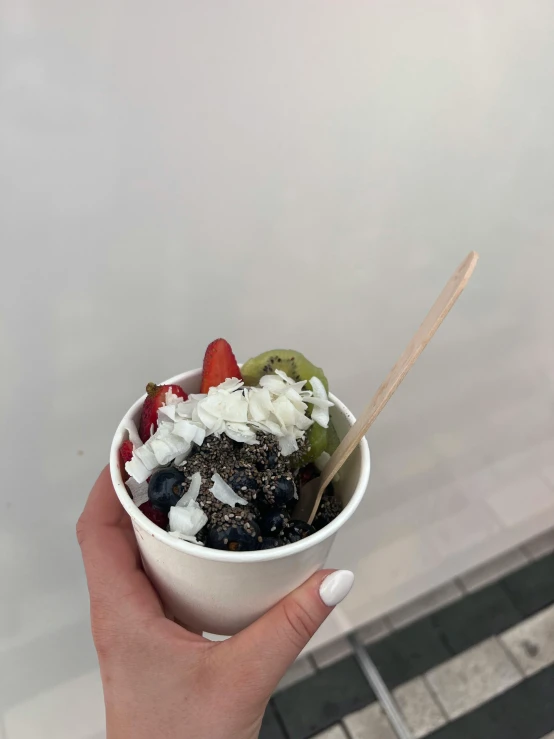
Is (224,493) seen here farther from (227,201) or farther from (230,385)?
(227,201)

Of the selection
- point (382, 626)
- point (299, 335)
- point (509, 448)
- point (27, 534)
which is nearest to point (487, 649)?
point (382, 626)

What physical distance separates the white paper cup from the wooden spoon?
0.13ft

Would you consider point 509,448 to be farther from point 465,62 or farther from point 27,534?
point 27,534

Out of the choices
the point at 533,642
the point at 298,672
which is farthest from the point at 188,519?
the point at 533,642

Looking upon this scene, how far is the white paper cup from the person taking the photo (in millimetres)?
587

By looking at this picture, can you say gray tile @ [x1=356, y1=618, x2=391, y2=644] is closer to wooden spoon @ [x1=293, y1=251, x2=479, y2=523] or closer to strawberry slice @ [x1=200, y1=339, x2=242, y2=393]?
wooden spoon @ [x1=293, y1=251, x2=479, y2=523]

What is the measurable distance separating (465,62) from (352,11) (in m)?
0.27

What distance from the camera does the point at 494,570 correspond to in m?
1.55

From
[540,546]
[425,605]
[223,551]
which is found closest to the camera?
[223,551]

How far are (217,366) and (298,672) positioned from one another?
95cm

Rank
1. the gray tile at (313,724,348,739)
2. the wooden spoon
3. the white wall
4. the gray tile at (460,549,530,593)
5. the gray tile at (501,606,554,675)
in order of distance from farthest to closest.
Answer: the gray tile at (460,549,530,593)
the gray tile at (501,606,554,675)
the gray tile at (313,724,348,739)
the white wall
the wooden spoon

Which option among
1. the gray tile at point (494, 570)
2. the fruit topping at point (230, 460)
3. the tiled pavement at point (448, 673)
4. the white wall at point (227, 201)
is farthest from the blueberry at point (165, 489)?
the gray tile at point (494, 570)

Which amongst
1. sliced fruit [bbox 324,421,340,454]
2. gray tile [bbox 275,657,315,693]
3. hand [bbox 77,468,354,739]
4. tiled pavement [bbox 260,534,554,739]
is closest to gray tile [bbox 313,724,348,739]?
tiled pavement [bbox 260,534,554,739]

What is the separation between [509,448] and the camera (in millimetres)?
1575
